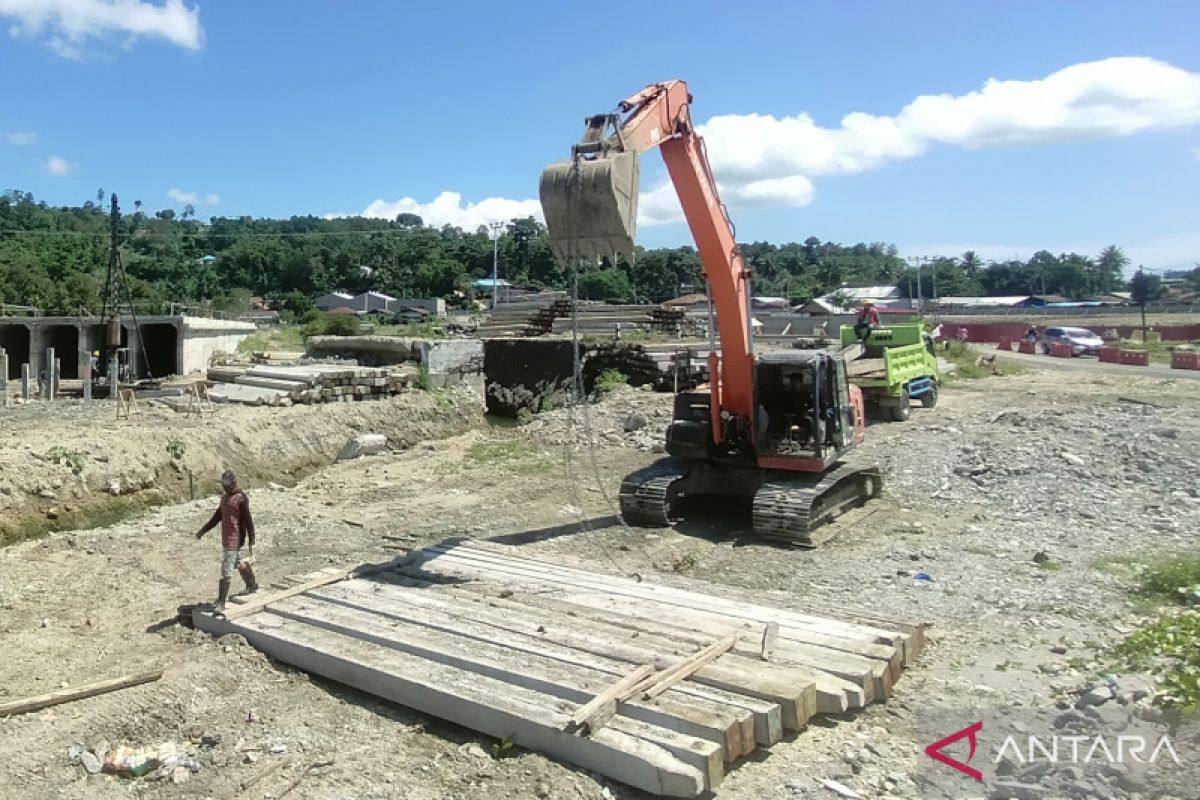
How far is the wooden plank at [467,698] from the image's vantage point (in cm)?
426

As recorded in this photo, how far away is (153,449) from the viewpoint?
481 inches

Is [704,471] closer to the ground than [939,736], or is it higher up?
higher up

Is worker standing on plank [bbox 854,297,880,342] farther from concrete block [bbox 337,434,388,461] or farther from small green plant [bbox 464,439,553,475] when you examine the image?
concrete block [bbox 337,434,388,461]

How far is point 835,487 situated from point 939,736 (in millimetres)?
5283

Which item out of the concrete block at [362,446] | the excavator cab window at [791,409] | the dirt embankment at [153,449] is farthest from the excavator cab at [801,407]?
the concrete block at [362,446]

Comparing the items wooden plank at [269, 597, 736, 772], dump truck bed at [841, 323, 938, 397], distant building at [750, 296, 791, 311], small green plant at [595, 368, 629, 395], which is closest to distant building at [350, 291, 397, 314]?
distant building at [750, 296, 791, 311]

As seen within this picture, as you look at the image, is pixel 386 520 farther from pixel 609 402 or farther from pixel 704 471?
pixel 609 402

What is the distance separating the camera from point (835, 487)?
33.2ft

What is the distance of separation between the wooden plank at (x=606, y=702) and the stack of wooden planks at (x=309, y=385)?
43.6 ft

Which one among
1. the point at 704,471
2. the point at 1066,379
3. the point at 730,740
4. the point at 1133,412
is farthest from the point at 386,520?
the point at 1066,379

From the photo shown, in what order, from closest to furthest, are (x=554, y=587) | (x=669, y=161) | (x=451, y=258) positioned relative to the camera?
(x=554, y=587)
(x=669, y=161)
(x=451, y=258)

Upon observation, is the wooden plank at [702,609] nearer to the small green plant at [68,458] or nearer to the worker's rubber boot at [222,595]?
the worker's rubber boot at [222,595]

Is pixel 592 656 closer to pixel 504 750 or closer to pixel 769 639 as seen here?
pixel 504 750

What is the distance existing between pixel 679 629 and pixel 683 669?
83 centimetres
